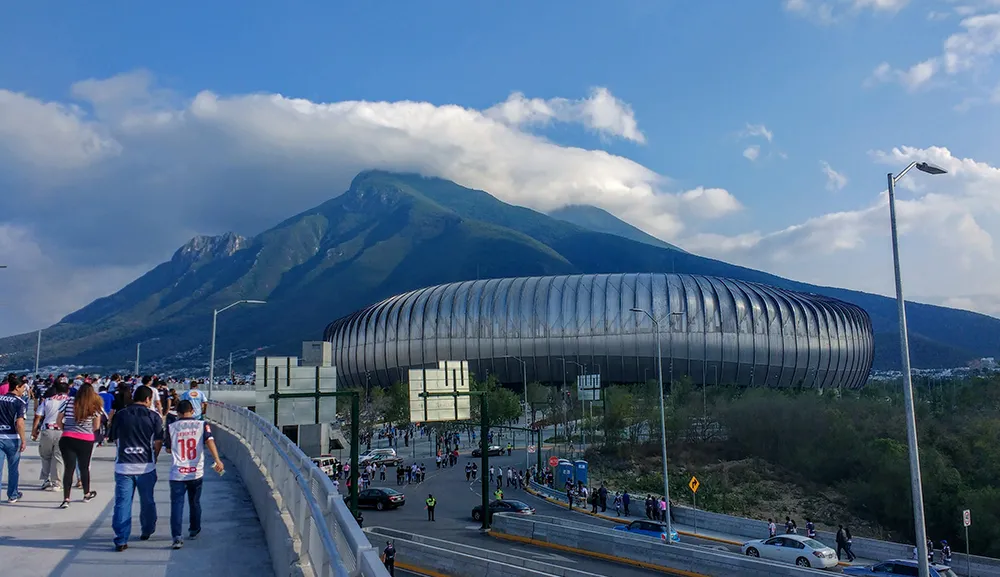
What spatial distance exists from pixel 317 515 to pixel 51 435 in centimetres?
802

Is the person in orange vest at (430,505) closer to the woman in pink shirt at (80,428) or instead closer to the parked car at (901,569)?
the parked car at (901,569)

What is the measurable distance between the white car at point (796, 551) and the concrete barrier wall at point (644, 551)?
489cm

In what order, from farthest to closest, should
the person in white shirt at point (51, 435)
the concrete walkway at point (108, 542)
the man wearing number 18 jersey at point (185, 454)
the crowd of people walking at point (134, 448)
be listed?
1. the person in white shirt at point (51, 435)
2. the man wearing number 18 jersey at point (185, 454)
3. the crowd of people walking at point (134, 448)
4. the concrete walkway at point (108, 542)

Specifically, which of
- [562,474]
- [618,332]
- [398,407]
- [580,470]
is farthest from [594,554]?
[618,332]

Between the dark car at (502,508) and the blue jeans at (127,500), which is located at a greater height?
the blue jeans at (127,500)

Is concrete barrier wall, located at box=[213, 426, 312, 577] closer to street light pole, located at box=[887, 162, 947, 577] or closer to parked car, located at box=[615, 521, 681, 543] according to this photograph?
street light pole, located at box=[887, 162, 947, 577]

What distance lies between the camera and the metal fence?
13.9 ft

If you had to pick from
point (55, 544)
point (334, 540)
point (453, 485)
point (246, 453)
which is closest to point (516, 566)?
point (246, 453)

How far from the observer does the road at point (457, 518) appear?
25.6 meters

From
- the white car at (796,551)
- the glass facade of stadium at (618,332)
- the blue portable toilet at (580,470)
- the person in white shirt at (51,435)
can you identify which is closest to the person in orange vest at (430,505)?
the white car at (796,551)

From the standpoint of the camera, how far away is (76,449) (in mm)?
9953

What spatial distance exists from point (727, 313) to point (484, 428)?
79.1 meters

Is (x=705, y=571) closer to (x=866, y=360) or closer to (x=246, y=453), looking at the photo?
(x=246, y=453)

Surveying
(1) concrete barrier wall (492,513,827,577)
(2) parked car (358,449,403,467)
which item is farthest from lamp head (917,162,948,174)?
(2) parked car (358,449,403,467)
